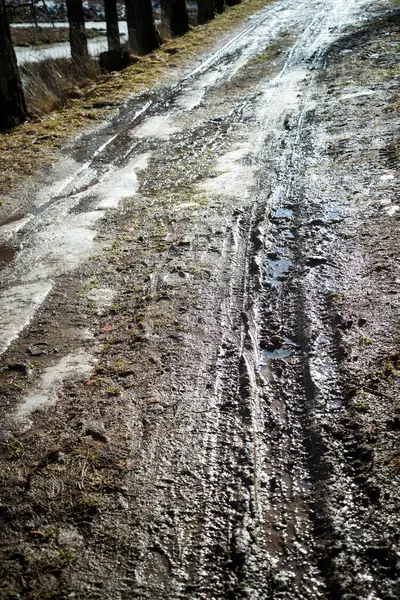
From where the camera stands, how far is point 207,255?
14.2 feet

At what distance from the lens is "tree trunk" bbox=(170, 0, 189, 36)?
49.8ft

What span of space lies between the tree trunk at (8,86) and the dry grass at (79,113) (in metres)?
0.24

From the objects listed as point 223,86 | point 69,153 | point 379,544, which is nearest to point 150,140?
point 69,153

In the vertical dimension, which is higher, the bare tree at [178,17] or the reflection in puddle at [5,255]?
the bare tree at [178,17]

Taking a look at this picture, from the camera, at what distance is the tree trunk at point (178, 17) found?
15.2 m

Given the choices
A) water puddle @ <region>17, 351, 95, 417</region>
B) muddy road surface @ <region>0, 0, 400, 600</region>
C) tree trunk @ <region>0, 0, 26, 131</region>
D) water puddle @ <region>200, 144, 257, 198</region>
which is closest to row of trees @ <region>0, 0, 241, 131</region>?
tree trunk @ <region>0, 0, 26, 131</region>

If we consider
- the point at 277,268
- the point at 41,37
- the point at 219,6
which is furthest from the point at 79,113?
the point at 41,37

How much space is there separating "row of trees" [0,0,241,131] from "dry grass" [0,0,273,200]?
12.9 inches

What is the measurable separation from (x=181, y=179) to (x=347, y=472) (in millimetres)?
3928

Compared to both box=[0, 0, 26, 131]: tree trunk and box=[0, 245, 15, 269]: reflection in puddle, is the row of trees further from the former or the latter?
box=[0, 245, 15, 269]: reflection in puddle

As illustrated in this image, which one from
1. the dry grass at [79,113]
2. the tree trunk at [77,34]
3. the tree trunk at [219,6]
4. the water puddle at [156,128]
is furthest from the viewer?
the tree trunk at [219,6]

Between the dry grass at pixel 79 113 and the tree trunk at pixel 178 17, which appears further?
the tree trunk at pixel 178 17

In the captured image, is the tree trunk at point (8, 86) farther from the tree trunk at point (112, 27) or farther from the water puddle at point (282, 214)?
the tree trunk at point (112, 27)

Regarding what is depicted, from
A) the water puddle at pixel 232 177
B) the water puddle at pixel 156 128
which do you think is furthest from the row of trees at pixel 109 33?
the water puddle at pixel 232 177
